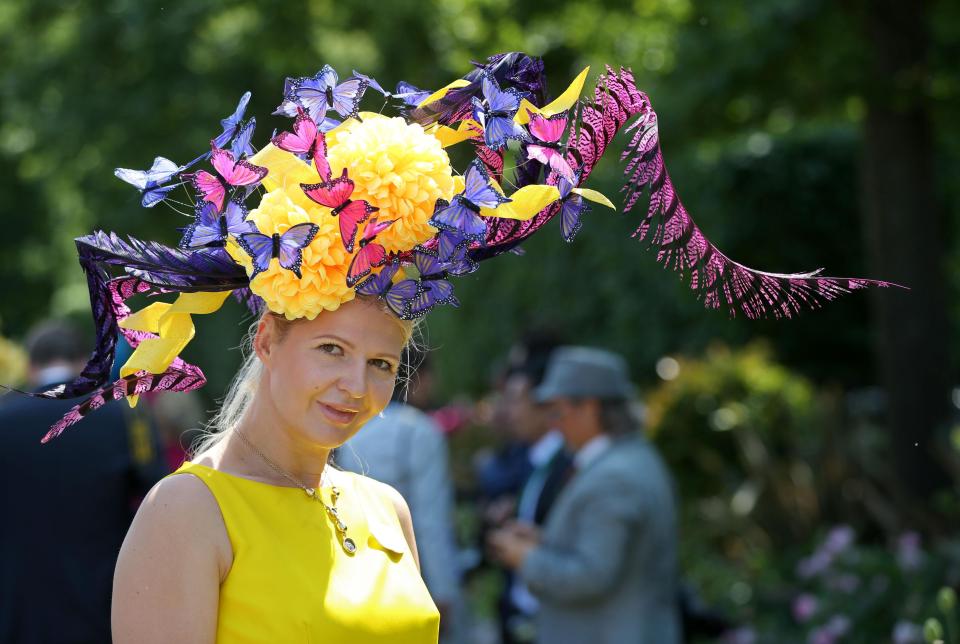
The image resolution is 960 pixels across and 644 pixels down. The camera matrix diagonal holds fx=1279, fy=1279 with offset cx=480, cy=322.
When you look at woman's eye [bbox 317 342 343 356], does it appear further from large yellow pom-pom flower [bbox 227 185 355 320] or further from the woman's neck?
the woman's neck

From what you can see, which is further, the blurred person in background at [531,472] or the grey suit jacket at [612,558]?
the blurred person in background at [531,472]

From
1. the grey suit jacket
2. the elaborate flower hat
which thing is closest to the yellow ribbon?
the elaborate flower hat

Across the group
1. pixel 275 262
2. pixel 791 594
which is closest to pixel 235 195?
pixel 275 262

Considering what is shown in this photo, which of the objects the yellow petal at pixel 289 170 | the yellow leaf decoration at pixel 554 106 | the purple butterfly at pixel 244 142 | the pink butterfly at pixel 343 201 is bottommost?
the pink butterfly at pixel 343 201

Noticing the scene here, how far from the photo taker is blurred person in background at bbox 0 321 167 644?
14.0 feet

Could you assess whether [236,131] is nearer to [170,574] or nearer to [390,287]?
[390,287]

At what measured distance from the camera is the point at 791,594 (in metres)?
6.73

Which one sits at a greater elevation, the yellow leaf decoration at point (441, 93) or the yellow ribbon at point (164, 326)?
the yellow leaf decoration at point (441, 93)

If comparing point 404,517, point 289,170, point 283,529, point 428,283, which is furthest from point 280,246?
point 404,517

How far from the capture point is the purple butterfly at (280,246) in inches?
88.4

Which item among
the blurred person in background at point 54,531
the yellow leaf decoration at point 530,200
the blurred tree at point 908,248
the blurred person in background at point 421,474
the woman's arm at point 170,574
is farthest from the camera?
the blurred tree at point 908,248

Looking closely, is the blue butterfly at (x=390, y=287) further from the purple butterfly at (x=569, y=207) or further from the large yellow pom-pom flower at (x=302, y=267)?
the purple butterfly at (x=569, y=207)

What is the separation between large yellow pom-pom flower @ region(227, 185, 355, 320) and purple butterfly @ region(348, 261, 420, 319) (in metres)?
0.05

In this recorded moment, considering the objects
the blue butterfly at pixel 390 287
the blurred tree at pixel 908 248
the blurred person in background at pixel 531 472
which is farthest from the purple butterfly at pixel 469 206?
the blurred tree at pixel 908 248
